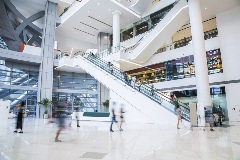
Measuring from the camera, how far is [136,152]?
3.91 metres

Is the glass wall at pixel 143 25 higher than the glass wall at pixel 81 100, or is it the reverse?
the glass wall at pixel 143 25

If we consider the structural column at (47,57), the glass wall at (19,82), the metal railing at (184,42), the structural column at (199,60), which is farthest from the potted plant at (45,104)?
the structural column at (199,60)

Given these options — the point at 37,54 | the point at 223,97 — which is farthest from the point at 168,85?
the point at 37,54

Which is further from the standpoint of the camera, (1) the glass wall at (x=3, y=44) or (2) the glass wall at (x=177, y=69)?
(1) the glass wall at (x=3, y=44)

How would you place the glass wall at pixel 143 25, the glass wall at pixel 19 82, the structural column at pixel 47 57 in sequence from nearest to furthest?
the glass wall at pixel 19 82
the structural column at pixel 47 57
the glass wall at pixel 143 25

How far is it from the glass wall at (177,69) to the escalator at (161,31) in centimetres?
212

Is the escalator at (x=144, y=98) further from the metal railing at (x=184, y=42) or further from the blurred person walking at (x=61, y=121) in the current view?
the metal railing at (x=184, y=42)

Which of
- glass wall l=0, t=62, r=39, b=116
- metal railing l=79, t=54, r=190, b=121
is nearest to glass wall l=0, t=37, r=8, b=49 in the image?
glass wall l=0, t=62, r=39, b=116

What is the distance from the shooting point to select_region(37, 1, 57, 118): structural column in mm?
21875

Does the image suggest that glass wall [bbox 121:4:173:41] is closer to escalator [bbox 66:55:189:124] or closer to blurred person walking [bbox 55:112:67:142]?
escalator [bbox 66:55:189:124]

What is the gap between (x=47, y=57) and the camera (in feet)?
75.4

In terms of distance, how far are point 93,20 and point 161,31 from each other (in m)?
11.0

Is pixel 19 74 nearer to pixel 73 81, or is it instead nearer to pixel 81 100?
pixel 73 81

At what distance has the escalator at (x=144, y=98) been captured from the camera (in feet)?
37.9
